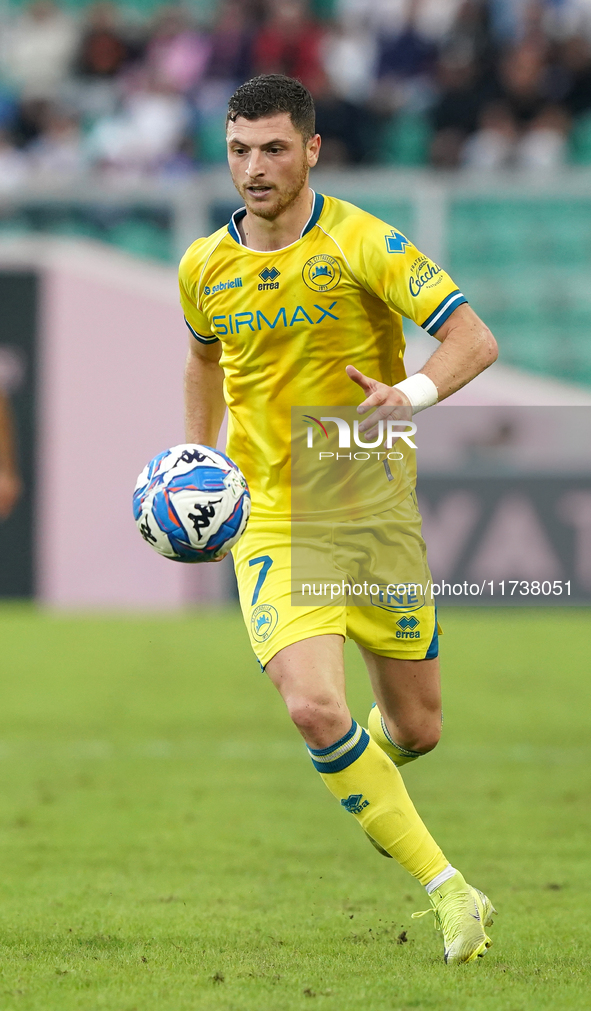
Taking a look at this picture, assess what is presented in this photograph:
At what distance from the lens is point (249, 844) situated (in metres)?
6.69

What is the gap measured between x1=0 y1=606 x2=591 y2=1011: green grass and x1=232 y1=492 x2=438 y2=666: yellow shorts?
1.03 metres

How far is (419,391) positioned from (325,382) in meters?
0.62

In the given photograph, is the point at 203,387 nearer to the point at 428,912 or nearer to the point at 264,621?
the point at 264,621

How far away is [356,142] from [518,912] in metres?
12.3

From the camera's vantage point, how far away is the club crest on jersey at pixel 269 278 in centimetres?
504

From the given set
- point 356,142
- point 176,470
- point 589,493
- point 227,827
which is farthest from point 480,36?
point 176,470

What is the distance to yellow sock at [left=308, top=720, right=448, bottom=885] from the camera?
4781 mm

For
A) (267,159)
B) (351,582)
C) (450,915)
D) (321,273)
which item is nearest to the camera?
(450,915)

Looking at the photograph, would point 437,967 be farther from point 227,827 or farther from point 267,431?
point 227,827

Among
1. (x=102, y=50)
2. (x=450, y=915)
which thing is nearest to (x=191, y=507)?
(x=450, y=915)

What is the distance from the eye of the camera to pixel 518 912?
537 centimetres

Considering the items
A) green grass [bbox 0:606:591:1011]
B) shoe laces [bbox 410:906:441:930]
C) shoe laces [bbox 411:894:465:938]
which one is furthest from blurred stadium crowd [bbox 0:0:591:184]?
shoe laces [bbox 411:894:465:938]

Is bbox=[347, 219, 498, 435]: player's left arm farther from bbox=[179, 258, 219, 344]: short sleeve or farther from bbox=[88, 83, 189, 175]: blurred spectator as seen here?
bbox=[88, 83, 189, 175]: blurred spectator

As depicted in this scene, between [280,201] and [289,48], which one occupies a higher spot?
[289,48]
